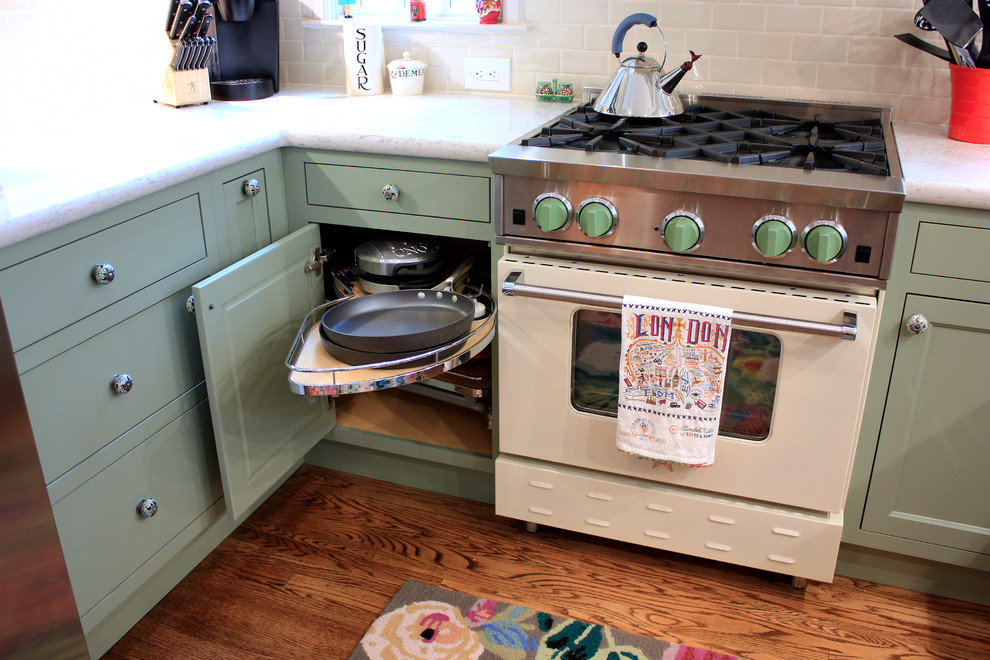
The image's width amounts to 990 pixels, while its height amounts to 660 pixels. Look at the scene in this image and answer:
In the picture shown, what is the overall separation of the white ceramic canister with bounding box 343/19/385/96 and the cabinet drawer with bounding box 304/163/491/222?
0.57 meters

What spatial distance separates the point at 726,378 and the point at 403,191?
85cm

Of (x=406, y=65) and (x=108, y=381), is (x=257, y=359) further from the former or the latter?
(x=406, y=65)

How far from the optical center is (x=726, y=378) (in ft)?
5.71

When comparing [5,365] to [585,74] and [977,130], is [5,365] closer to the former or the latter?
[585,74]

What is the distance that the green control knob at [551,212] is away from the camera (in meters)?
1.70

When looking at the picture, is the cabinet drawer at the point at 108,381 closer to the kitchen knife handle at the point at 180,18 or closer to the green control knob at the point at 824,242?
the kitchen knife handle at the point at 180,18

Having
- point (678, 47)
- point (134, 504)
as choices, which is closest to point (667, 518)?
point (134, 504)

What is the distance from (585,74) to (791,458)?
124 centimetres

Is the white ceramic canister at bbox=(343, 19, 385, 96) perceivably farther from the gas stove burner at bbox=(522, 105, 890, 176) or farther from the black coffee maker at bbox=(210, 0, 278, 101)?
the gas stove burner at bbox=(522, 105, 890, 176)

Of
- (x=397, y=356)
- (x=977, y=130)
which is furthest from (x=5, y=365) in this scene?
(x=977, y=130)

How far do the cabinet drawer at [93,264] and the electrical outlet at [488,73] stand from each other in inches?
41.3

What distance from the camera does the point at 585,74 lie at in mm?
2365

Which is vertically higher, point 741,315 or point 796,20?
point 796,20

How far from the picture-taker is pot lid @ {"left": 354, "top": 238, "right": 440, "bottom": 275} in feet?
6.66
